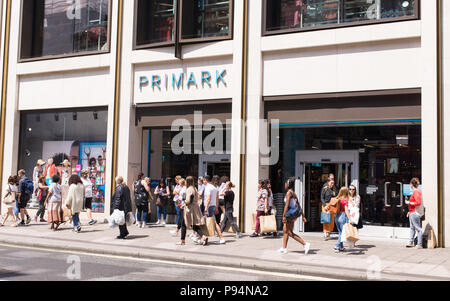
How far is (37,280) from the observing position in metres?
7.86

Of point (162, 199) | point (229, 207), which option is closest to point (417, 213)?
point (229, 207)

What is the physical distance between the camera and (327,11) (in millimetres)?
14938

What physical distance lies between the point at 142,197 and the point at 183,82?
4168mm

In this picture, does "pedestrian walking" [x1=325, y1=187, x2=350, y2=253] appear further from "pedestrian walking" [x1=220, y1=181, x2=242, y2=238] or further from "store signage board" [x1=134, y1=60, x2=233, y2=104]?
"store signage board" [x1=134, y1=60, x2=233, y2=104]

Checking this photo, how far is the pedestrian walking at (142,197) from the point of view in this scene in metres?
16.2

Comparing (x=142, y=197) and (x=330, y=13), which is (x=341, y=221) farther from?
(x=142, y=197)

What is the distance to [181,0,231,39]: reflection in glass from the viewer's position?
1653 cm

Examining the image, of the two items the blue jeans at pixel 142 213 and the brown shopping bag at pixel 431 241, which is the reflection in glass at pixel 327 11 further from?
the blue jeans at pixel 142 213

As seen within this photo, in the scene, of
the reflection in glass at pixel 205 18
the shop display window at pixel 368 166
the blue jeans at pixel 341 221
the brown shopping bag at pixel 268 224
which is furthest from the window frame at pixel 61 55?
the blue jeans at pixel 341 221

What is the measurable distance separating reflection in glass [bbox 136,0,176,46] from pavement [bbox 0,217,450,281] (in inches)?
277

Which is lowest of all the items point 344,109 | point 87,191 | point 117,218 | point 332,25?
point 117,218

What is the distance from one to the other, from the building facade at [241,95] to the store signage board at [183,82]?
0.13 feet

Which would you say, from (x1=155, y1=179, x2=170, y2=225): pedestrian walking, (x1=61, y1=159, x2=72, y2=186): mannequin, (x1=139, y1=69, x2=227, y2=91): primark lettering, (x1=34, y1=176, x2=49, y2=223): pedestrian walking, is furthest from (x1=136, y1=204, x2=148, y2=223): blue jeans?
(x1=139, y1=69, x2=227, y2=91): primark lettering
